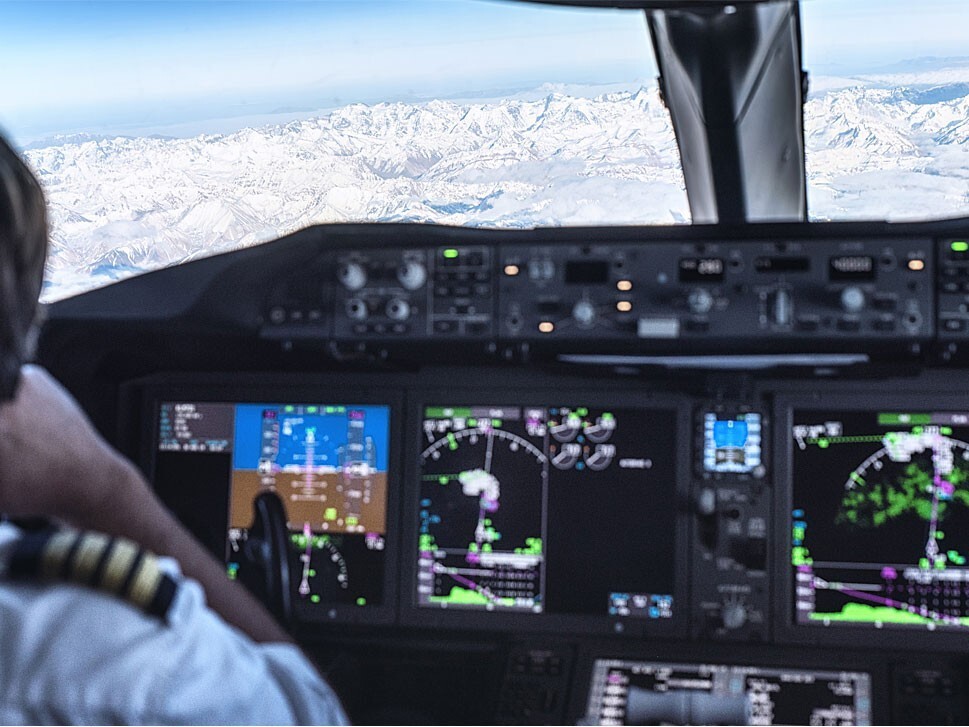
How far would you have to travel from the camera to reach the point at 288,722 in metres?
0.87

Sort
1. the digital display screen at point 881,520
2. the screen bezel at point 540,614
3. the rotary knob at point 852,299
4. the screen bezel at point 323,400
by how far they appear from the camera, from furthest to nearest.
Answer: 1. the screen bezel at point 323,400
2. the screen bezel at point 540,614
3. the digital display screen at point 881,520
4. the rotary knob at point 852,299

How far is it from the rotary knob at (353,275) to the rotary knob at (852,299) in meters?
1.02

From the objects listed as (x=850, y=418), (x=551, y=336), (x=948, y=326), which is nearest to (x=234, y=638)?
(x=551, y=336)

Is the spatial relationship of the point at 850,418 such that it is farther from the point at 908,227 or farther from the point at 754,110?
the point at 754,110

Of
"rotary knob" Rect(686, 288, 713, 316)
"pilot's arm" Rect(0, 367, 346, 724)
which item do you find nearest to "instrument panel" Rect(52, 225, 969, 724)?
"rotary knob" Rect(686, 288, 713, 316)

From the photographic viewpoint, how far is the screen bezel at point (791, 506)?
2.71m

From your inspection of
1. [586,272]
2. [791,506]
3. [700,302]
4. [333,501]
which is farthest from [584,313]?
[333,501]

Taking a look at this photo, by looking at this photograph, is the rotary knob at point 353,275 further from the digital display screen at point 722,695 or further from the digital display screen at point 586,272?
the digital display screen at point 722,695

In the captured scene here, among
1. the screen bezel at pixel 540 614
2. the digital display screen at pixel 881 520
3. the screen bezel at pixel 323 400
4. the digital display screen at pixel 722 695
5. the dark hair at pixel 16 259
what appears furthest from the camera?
the screen bezel at pixel 323 400

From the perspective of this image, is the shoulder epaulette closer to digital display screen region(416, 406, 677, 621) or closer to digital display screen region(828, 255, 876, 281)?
digital display screen region(828, 255, 876, 281)

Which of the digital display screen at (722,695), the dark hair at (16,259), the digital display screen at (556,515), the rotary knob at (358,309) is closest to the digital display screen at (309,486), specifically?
the digital display screen at (556,515)

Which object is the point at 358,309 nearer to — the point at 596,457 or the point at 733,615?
the point at 596,457

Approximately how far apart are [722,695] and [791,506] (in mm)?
460

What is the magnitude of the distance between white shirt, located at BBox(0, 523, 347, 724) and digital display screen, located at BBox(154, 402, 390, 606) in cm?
214
